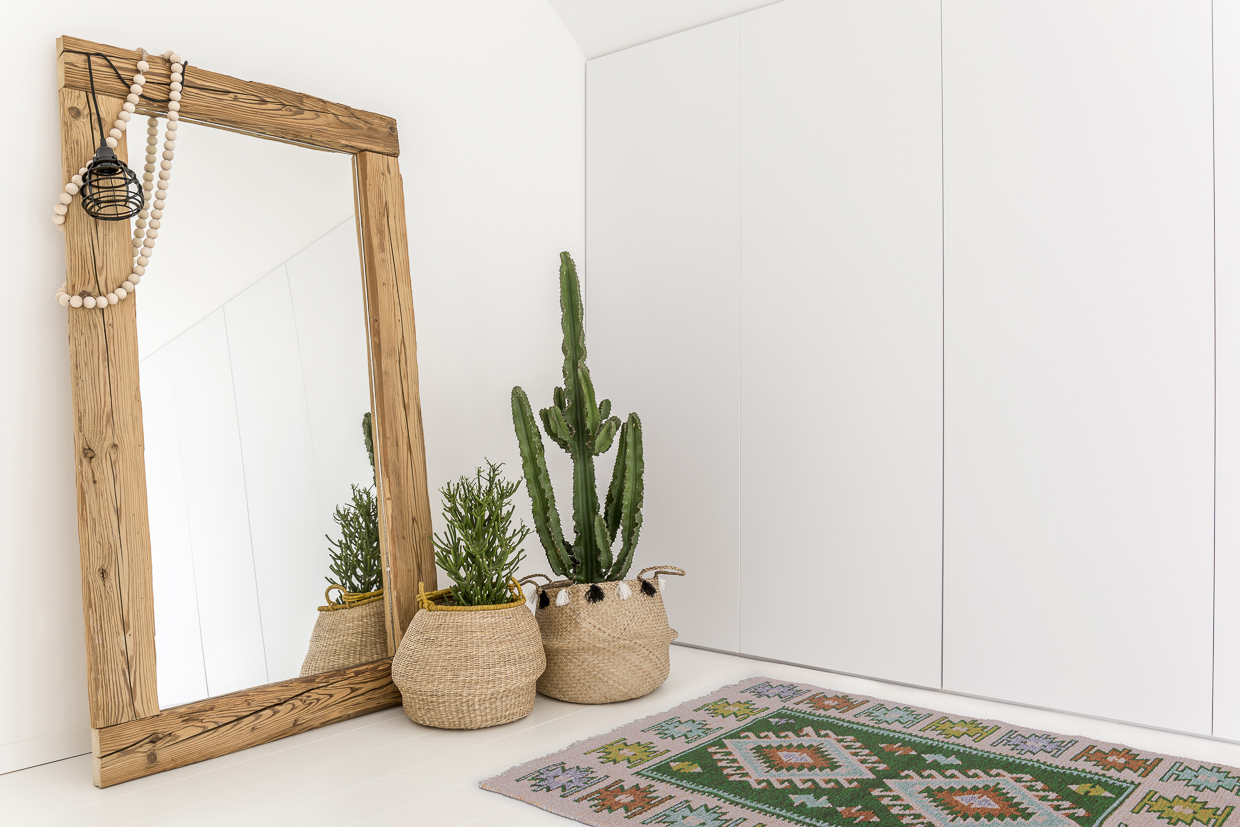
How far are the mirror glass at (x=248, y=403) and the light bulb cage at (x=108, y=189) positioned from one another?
10 centimetres

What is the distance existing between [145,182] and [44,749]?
1.20 m

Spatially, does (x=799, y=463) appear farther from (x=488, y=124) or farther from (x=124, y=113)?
(x=124, y=113)

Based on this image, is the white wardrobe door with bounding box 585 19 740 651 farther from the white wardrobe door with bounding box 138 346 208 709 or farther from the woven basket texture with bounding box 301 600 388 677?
the white wardrobe door with bounding box 138 346 208 709

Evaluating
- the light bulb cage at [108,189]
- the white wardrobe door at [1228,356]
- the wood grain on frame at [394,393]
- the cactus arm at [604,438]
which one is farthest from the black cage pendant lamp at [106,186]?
the white wardrobe door at [1228,356]

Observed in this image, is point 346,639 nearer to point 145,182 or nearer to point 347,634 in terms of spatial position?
point 347,634

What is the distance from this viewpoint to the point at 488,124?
2795 millimetres

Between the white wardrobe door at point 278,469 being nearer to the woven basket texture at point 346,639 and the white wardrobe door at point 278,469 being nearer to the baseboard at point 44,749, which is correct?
the woven basket texture at point 346,639

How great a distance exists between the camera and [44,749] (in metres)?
1.85

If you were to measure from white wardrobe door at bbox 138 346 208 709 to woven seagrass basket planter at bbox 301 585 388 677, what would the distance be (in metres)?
0.27

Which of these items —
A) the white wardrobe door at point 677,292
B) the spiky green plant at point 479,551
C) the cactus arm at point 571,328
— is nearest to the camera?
the spiky green plant at point 479,551

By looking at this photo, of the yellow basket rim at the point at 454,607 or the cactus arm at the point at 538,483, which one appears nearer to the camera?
the yellow basket rim at the point at 454,607

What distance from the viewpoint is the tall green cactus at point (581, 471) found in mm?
2395

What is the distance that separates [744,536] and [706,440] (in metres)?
0.32

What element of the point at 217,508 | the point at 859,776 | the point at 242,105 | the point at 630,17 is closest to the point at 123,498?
the point at 217,508
